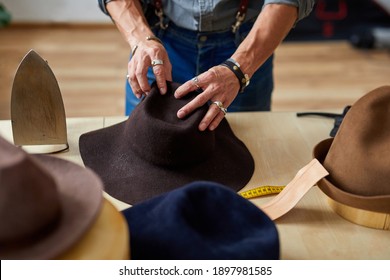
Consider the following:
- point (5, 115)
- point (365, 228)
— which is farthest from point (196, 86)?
point (5, 115)

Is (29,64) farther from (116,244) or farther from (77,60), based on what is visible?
(77,60)

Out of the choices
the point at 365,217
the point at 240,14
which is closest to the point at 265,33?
the point at 240,14

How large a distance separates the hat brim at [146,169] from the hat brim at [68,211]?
294mm

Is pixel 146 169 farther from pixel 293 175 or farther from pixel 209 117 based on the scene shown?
pixel 293 175

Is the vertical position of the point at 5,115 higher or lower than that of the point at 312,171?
lower

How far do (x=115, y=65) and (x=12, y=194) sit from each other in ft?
9.29

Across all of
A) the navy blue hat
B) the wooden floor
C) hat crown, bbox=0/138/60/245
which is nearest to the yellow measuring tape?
the navy blue hat

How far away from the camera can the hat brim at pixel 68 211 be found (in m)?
0.72

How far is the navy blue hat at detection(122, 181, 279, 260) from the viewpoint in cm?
84

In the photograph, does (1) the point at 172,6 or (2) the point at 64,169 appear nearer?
(2) the point at 64,169

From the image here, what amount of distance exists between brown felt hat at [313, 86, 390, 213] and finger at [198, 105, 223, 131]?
0.26m

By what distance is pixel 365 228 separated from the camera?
107 cm

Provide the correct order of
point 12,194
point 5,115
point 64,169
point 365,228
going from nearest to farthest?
point 12,194, point 64,169, point 365,228, point 5,115

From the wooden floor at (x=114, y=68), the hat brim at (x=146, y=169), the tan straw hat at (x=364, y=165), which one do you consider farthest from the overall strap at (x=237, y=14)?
the wooden floor at (x=114, y=68)
